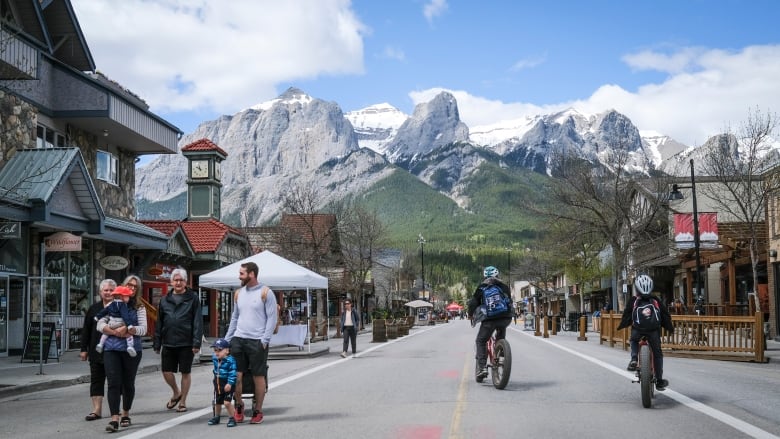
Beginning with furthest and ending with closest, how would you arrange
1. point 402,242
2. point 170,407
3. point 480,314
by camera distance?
point 402,242 < point 480,314 < point 170,407

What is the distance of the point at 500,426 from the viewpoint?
29.9 feet

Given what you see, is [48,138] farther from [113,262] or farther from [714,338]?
[714,338]

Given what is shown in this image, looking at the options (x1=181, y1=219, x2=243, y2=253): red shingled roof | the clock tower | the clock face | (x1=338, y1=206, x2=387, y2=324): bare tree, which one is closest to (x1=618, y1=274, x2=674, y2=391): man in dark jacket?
(x1=181, y1=219, x2=243, y2=253): red shingled roof

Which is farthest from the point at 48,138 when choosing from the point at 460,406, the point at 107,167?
the point at 460,406

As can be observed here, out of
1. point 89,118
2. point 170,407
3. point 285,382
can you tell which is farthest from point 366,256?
point 170,407

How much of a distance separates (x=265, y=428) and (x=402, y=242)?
140126 millimetres

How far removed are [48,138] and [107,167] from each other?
155 inches

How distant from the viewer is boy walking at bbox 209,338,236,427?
31.4 ft

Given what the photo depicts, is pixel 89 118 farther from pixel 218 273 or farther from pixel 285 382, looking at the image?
pixel 285 382

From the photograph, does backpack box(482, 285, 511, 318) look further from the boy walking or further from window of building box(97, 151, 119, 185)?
window of building box(97, 151, 119, 185)

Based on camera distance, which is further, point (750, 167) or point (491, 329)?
point (750, 167)

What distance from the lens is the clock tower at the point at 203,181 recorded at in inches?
1783

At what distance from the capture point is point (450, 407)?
35.3 ft

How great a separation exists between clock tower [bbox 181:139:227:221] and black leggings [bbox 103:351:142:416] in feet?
118
